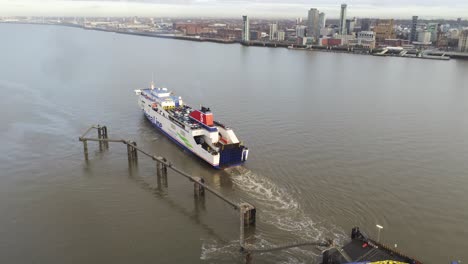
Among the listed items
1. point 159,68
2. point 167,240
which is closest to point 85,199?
point 167,240

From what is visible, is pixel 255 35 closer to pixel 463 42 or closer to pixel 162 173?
pixel 463 42

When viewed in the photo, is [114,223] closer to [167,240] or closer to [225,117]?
[167,240]

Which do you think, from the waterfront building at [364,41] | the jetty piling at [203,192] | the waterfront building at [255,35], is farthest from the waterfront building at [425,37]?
the jetty piling at [203,192]

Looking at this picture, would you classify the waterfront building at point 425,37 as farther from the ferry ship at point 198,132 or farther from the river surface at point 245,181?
the ferry ship at point 198,132

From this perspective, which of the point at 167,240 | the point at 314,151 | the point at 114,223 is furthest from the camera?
the point at 314,151

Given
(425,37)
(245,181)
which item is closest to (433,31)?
(425,37)

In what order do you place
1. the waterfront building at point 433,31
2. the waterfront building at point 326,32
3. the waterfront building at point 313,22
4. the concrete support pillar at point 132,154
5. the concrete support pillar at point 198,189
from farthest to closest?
the waterfront building at point 313,22
the waterfront building at point 326,32
the waterfront building at point 433,31
the concrete support pillar at point 132,154
the concrete support pillar at point 198,189
